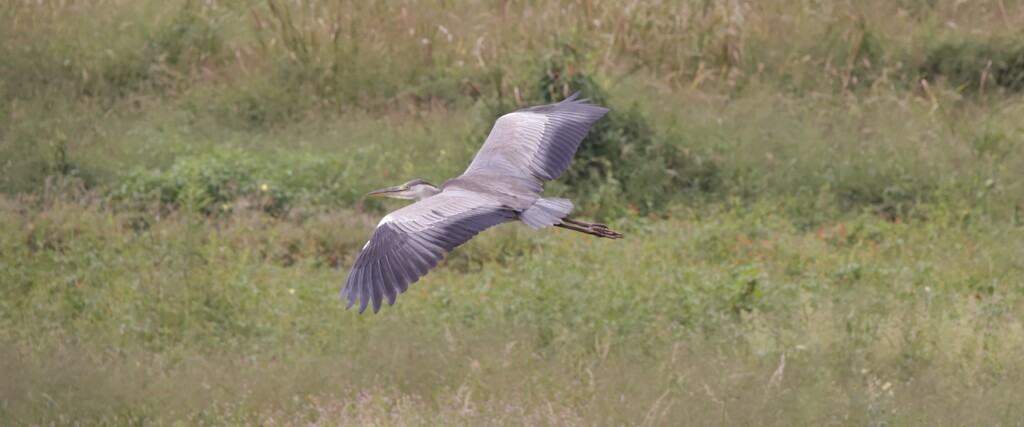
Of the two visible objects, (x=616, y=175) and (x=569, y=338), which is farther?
(x=616, y=175)

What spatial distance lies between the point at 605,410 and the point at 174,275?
2781mm

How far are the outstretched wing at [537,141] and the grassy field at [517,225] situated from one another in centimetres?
84

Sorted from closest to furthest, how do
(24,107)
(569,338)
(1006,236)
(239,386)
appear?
(239,386), (569,338), (1006,236), (24,107)

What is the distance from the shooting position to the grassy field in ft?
20.5

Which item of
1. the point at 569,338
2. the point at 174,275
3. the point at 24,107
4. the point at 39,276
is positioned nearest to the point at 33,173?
the point at 24,107

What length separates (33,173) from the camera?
955 cm

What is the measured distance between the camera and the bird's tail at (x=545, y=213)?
5324mm

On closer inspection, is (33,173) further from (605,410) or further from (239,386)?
(605,410)

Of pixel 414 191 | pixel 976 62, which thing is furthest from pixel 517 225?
pixel 976 62

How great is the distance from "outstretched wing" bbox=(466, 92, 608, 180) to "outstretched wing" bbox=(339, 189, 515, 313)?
702 millimetres

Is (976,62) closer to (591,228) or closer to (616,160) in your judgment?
(616,160)

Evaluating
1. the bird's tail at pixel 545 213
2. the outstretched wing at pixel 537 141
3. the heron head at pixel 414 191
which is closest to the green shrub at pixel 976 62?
the outstretched wing at pixel 537 141

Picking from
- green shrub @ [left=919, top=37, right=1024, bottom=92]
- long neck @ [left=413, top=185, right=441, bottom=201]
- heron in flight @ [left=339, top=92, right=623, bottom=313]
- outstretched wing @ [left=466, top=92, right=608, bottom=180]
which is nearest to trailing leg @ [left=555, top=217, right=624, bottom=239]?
heron in flight @ [left=339, top=92, right=623, bottom=313]

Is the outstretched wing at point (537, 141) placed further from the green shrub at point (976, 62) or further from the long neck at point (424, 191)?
the green shrub at point (976, 62)
